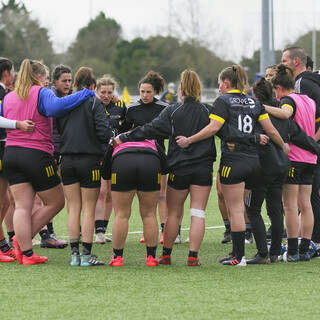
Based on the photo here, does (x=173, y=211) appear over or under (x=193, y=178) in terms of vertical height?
under

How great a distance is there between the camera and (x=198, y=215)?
6.50m

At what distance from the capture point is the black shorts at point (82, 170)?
6422 millimetres

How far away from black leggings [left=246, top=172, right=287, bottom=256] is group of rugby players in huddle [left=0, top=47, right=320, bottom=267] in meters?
0.01

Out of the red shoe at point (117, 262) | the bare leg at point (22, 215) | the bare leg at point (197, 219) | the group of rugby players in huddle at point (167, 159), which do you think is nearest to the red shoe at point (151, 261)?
the group of rugby players in huddle at point (167, 159)

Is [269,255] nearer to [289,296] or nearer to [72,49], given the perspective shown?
[289,296]

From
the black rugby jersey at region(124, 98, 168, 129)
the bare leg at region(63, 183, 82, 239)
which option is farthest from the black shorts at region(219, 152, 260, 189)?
the black rugby jersey at region(124, 98, 168, 129)

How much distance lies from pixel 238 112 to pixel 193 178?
2.55 ft

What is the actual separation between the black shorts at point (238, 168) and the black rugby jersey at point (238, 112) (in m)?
0.08

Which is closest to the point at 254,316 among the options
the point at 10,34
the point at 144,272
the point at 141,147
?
the point at 144,272

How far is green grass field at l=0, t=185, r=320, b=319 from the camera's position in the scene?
4.72 metres

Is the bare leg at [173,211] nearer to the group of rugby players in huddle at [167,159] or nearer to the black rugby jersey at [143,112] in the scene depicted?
the group of rugby players in huddle at [167,159]

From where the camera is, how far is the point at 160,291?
5367 mm

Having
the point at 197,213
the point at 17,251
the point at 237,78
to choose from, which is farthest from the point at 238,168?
the point at 17,251

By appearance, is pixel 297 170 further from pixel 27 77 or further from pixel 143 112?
pixel 27 77
